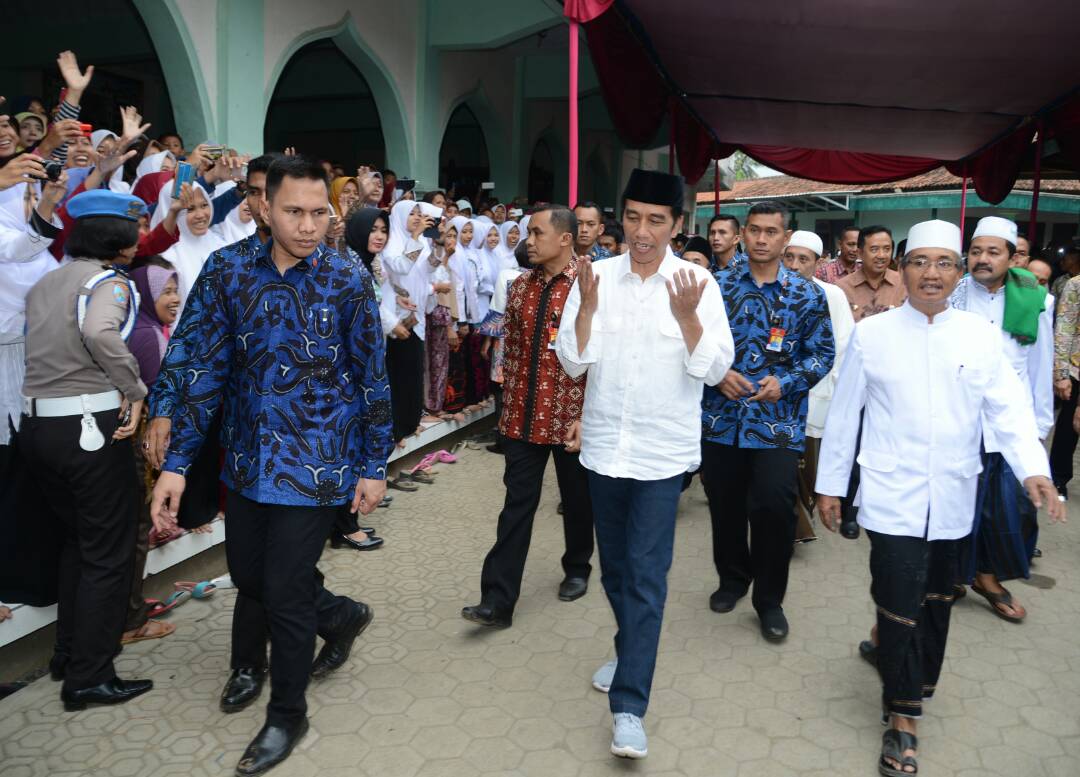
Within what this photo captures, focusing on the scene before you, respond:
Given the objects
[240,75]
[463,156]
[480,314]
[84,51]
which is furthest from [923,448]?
[463,156]

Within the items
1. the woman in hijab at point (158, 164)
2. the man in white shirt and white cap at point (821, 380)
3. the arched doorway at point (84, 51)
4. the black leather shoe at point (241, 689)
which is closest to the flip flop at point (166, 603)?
the black leather shoe at point (241, 689)

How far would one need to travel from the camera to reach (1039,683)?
329 centimetres

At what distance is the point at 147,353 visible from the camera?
3.27 meters

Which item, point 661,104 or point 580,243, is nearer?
point 580,243

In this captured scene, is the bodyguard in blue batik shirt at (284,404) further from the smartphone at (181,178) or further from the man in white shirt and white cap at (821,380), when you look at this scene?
the man in white shirt and white cap at (821,380)

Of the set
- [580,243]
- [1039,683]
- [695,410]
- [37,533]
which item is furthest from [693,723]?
[580,243]

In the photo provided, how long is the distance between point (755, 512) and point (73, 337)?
2765 millimetres

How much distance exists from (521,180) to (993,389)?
10.8 m

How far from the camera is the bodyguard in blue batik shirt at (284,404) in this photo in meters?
2.51

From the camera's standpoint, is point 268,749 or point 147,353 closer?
point 268,749

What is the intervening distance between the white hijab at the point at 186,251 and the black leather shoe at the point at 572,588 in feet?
7.47

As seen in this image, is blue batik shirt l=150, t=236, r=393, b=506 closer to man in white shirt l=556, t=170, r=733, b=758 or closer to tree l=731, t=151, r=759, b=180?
man in white shirt l=556, t=170, r=733, b=758

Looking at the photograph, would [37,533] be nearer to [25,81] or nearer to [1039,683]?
[1039,683]

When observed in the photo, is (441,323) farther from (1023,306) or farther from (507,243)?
(1023,306)
